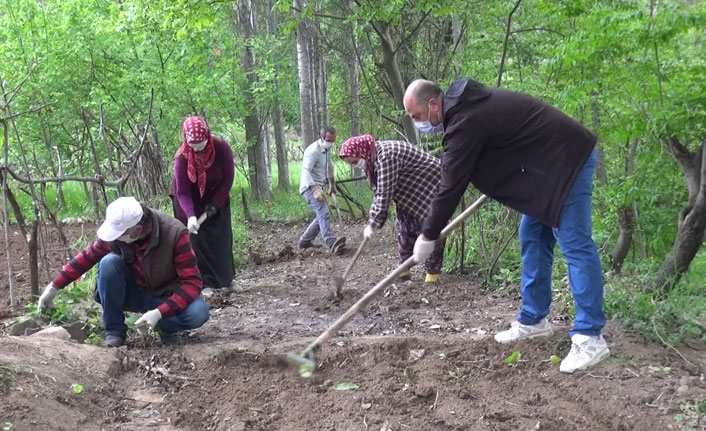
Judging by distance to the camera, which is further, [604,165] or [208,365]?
[604,165]

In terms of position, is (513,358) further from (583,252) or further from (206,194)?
(206,194)

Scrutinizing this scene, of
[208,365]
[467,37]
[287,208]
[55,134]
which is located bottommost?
[287,208]

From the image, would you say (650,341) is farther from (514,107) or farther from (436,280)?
(436,280)

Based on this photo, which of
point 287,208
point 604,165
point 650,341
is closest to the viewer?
point 650,341

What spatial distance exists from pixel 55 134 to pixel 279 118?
22.2 ft

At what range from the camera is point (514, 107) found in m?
3.26

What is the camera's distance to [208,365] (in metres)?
3.88

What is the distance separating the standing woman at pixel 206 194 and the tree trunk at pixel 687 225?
12.3 ft

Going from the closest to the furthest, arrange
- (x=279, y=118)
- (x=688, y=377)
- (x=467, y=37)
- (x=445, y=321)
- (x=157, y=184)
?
1. (x=688, y=377)
2. (x=445, y=321)
3. (x=467, y=37)
4. (x=157, y=184)
5. (x=279, y=118)

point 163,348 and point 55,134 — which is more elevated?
point 55,134

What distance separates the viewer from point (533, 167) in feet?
10.8

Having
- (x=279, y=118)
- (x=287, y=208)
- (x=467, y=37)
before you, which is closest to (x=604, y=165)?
(x=467, y=37)

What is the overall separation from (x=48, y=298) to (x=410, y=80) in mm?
5400

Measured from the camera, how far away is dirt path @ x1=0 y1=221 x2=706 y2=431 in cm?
297
